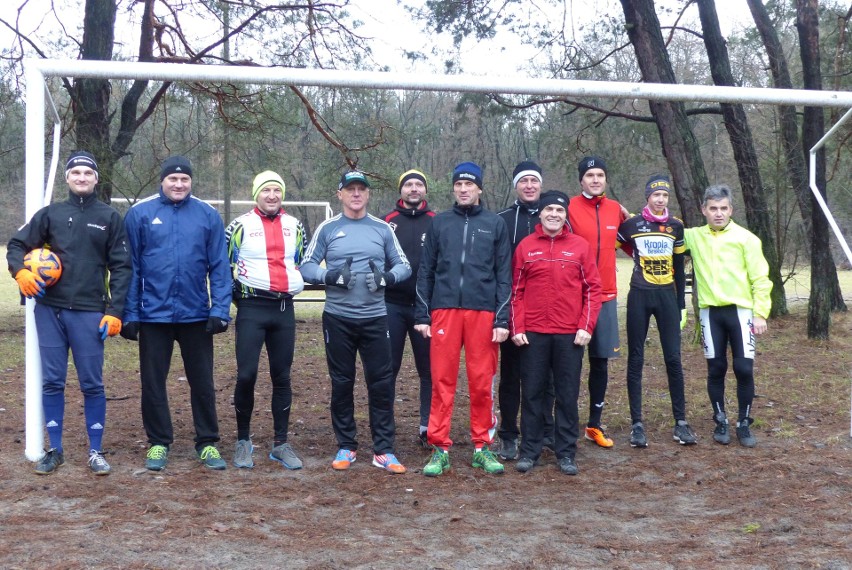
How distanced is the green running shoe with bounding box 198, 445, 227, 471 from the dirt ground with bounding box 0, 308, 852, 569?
2.4 inches

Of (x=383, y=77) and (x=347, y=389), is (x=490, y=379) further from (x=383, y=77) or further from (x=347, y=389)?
(x=383, y=77)

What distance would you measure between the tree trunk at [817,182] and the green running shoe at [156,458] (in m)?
8.62

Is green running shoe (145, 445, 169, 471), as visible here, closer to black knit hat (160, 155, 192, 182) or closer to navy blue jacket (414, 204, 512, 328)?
black knit hat (160, 155, 192, 182)

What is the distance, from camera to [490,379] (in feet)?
17.2

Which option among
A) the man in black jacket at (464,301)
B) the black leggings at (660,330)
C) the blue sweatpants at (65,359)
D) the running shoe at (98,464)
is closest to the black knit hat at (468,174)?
the man in black jacket at (464,301)

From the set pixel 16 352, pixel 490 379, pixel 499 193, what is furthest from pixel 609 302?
pixel 499 193

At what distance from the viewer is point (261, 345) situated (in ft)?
16.8

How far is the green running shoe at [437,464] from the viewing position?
516 centimetres

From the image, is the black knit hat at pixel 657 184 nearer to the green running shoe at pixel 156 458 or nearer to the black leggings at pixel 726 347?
the black leggings at pixel 726 347

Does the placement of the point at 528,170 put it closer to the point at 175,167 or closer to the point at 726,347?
the point at 726,347

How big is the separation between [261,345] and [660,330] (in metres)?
2.82

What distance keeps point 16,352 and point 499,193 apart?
19.7m

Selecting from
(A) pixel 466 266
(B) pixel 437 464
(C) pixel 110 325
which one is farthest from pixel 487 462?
(C) pixel 110 325

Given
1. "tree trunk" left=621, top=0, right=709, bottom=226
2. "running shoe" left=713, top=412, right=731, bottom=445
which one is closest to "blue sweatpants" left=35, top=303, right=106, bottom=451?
"running shoe" left=713, top=412, right=731, bottom=445
